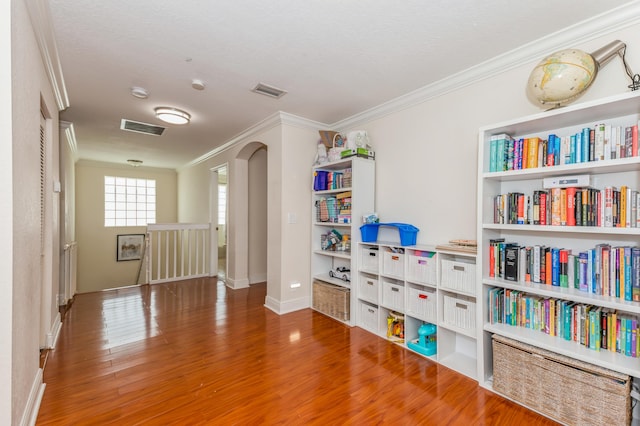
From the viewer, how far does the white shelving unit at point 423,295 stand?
2229 millimetres

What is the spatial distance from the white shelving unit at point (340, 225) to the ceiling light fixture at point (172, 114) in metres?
1.65

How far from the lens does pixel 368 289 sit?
118 inches

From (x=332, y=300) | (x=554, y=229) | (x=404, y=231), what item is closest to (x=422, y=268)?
(x=404, y=231)

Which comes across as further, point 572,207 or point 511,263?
point 511,263

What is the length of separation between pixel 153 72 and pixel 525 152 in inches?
116

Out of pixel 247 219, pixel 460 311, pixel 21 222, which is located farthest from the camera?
pixel 247 219

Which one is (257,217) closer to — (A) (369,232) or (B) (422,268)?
(A) (369,232)

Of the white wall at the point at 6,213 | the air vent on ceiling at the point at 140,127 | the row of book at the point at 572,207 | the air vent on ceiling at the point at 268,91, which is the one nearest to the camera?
the white wall at the point at 6,213

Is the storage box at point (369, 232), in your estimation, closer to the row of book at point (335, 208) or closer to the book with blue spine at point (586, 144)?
the row of book at point (335, 208)

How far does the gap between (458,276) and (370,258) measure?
0.93m

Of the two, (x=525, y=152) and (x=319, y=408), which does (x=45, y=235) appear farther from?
A: (x=525, y=152)

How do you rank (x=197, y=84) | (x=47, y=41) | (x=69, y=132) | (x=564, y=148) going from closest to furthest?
(x=564, y=148) < (x=47, y=41) < (x=197, y=84) < (x=69, y=132)

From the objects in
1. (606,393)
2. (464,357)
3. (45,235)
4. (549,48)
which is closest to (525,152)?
(549,48)

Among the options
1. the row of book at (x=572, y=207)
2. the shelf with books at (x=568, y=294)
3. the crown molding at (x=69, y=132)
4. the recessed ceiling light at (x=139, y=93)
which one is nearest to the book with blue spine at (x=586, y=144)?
the row of book at (x=572, y=207)
